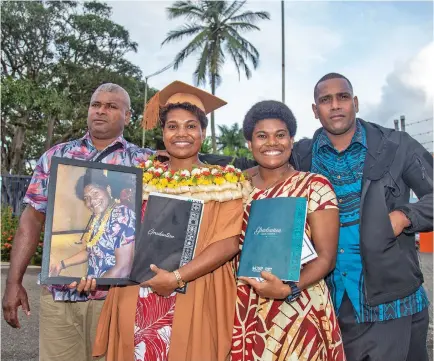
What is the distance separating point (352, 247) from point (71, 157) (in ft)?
7.14

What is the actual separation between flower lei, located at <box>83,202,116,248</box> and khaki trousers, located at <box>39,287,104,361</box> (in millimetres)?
895

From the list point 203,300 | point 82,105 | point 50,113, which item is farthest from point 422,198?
point 82,105

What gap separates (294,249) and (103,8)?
27.9 metres

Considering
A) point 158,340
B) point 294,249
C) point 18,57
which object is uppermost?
point 18,57

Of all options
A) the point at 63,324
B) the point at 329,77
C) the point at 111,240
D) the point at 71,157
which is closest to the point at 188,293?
the point at 111,240

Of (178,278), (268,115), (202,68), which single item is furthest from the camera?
(202,68)

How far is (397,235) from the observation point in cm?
294

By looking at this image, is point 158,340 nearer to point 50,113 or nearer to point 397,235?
point 397,235

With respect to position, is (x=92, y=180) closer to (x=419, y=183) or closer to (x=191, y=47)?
(x=419, y=183)

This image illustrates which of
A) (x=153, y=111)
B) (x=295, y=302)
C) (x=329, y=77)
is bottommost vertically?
(x=295, y=302)

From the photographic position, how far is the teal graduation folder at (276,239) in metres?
2.48

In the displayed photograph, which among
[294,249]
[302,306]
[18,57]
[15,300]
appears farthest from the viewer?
[18,57]

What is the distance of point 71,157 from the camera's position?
3.68 metres

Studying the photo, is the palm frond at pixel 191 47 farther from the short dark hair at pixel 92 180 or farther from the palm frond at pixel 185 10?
the short dark hair at pixel 92 180
